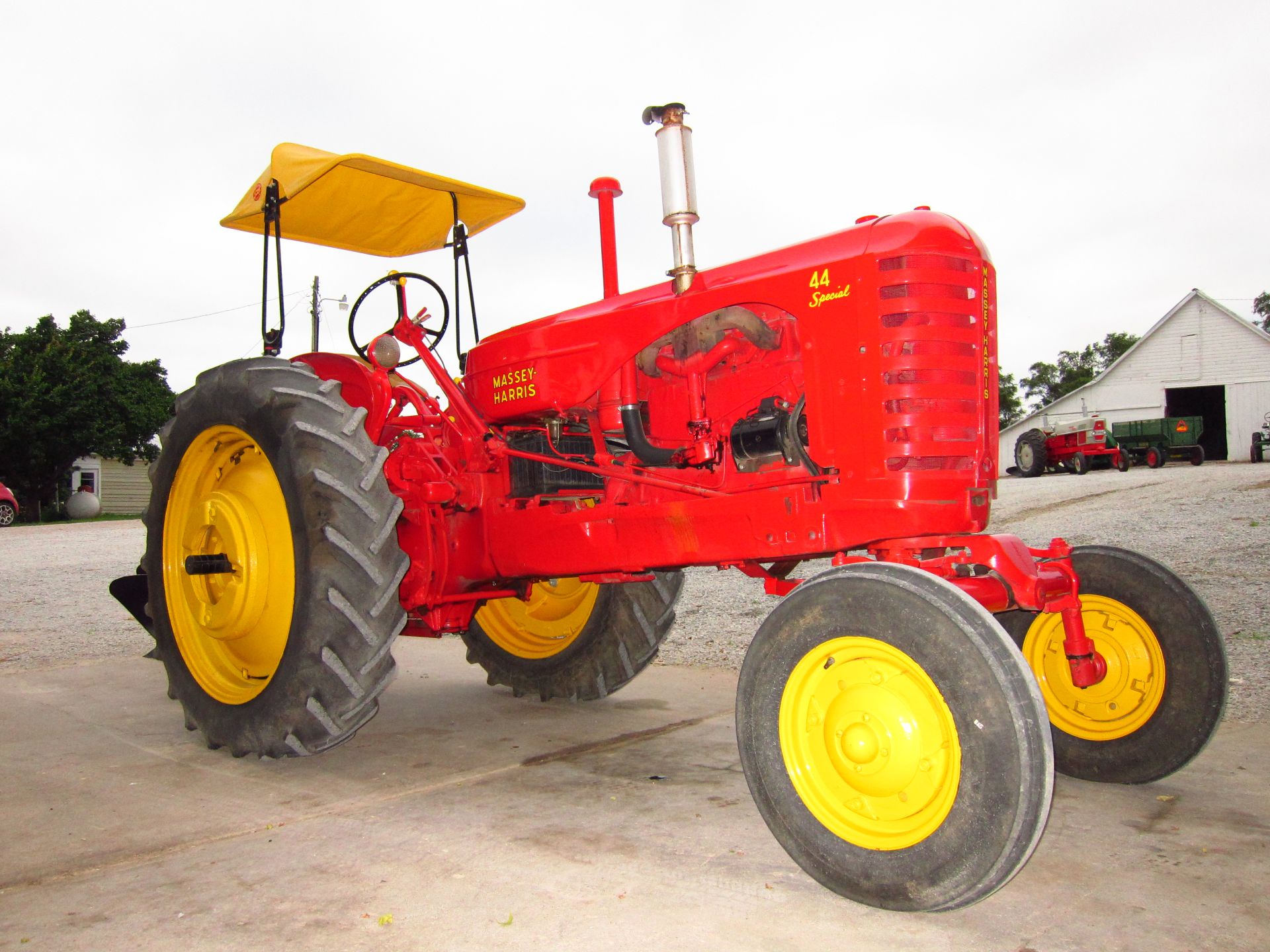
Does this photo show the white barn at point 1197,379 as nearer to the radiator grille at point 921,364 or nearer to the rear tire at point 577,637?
the rear tire at point 577,637

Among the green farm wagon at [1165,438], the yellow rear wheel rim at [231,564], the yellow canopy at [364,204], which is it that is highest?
the yellow canopy at [364,204]

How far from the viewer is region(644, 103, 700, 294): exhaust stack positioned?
2961 mm

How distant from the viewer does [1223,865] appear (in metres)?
2.54

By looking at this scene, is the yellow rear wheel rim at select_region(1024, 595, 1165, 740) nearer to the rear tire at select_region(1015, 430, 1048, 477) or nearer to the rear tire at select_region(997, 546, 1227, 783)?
the rear tire at select_region(997, 546, 1227, 783)

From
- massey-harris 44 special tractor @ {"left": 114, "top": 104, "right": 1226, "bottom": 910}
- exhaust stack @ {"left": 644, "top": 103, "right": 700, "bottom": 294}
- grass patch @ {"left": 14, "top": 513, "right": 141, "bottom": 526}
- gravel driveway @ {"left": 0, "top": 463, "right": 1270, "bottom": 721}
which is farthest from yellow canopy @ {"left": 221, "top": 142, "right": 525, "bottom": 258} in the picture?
grass patch @ {"left": 14, "top": 513, "right": 141, "bottom": 526}

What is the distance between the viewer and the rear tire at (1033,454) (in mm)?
24750

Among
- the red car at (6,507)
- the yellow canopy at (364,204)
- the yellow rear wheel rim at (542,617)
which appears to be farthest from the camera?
the red car at (6,507)

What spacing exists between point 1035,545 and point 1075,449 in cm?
1737

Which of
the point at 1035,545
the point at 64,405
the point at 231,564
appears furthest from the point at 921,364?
the point at 64,405

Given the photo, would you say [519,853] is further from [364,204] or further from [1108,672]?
[364,204]

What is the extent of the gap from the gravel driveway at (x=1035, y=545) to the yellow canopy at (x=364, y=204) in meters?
2.95

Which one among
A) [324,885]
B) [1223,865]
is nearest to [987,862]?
[1223,865]

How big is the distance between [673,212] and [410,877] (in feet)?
6.95

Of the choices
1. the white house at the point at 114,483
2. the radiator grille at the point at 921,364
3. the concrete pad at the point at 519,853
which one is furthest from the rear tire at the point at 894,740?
the white house at the point at 114,483
